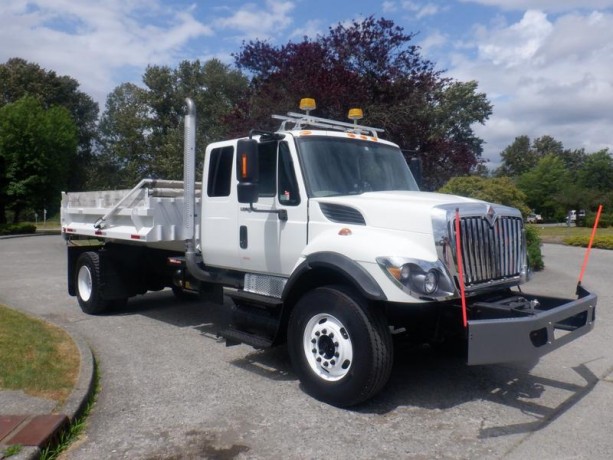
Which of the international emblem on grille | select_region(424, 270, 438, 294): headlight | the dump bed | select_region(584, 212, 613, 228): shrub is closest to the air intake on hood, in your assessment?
select_region(424, 270, 438, 294): headlight

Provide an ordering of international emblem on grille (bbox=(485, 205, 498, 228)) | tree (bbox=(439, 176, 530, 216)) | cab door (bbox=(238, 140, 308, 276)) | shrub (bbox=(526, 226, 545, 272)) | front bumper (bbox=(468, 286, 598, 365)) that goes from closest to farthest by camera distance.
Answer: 1. front bumper (bbox=(468, 286, 598, 365))
2. international emblem on grille (bbox=(485, 205, 498, 228))
3. cab door (bbox=(238, 140, 308, 276))
4. shrub (bbox=(526, 226, 545, 272))
5. tree (bbox=(439, 176, 530, 216))

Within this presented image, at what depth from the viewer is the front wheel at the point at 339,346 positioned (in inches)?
198

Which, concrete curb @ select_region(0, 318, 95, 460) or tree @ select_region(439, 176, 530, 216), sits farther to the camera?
tree @ select_region(439, 176, 530, 216)

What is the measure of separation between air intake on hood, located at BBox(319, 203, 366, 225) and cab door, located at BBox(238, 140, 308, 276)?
0.79 feet

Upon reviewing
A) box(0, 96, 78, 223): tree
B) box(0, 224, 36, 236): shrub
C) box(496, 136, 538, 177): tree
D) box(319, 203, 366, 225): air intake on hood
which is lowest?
box(0, 224, 36, 236): shrub

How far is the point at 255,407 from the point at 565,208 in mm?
48793

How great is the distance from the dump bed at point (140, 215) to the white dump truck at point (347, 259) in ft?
0.14

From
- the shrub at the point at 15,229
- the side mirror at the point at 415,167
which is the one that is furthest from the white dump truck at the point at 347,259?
the shrub at the point at 15,229

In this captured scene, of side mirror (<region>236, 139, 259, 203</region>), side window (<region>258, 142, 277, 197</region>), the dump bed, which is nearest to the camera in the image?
side mirror (<region>236, 139, 259, 203</region>)

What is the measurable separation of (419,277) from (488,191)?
11159 mm

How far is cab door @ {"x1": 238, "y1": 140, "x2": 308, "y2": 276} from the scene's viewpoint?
5.94 m

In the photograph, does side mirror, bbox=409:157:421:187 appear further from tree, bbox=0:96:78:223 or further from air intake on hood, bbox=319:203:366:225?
Result: tree, bbox=0:96:78:223

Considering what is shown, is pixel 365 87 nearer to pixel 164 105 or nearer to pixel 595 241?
pixel 595 241

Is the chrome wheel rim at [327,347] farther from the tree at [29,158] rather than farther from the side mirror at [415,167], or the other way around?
the tree at [29,158]
